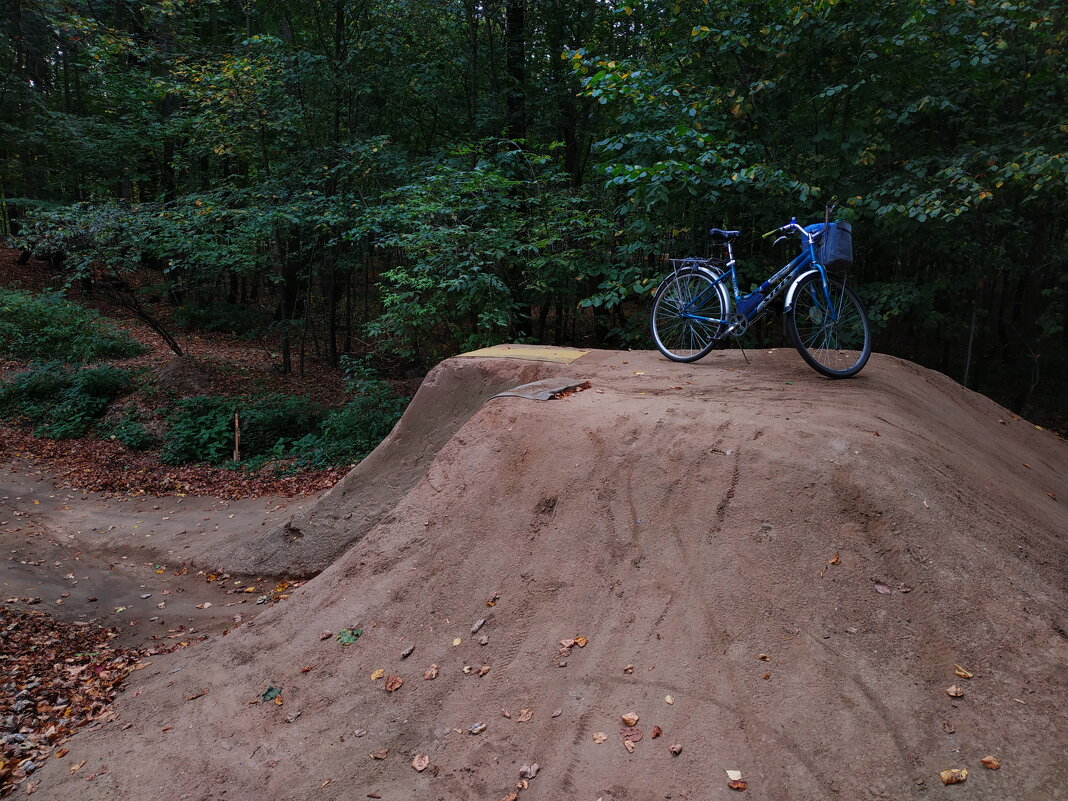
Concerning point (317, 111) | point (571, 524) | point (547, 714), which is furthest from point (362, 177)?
point (547, 714)

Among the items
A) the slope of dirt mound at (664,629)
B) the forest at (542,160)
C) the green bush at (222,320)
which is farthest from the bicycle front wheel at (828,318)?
the green bush at (222,320)

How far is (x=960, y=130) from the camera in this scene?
26.2ft

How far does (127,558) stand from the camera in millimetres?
7848

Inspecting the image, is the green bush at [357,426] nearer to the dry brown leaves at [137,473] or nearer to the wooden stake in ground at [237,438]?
the dry brown leaves at [137,473]

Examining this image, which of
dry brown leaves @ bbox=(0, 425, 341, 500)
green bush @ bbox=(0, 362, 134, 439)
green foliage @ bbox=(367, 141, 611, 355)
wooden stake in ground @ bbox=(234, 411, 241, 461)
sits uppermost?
green foliage @ bbox=(367, 141, 611, 355)

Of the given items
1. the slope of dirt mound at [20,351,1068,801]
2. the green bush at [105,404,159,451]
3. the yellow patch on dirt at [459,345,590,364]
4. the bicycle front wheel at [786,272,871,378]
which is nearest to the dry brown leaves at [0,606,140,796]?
the slope of dirt mound at [20,351,1068,801]

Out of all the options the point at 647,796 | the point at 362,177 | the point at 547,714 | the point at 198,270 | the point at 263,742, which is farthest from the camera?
the point at 198,270

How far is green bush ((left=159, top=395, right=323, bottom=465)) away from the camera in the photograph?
455 inches

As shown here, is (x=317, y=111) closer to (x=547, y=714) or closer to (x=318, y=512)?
(x=318, y=512)

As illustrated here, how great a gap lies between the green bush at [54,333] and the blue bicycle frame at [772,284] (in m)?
13.7

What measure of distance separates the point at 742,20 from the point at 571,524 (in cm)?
663

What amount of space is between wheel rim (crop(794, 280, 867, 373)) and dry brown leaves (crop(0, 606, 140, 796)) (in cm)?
602

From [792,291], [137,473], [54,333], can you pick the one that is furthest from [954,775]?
[54,333]

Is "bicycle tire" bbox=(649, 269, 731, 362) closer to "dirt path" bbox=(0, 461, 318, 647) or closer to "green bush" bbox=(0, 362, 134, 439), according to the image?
"dirt path" bbox=(0, 461, 318, 647)
